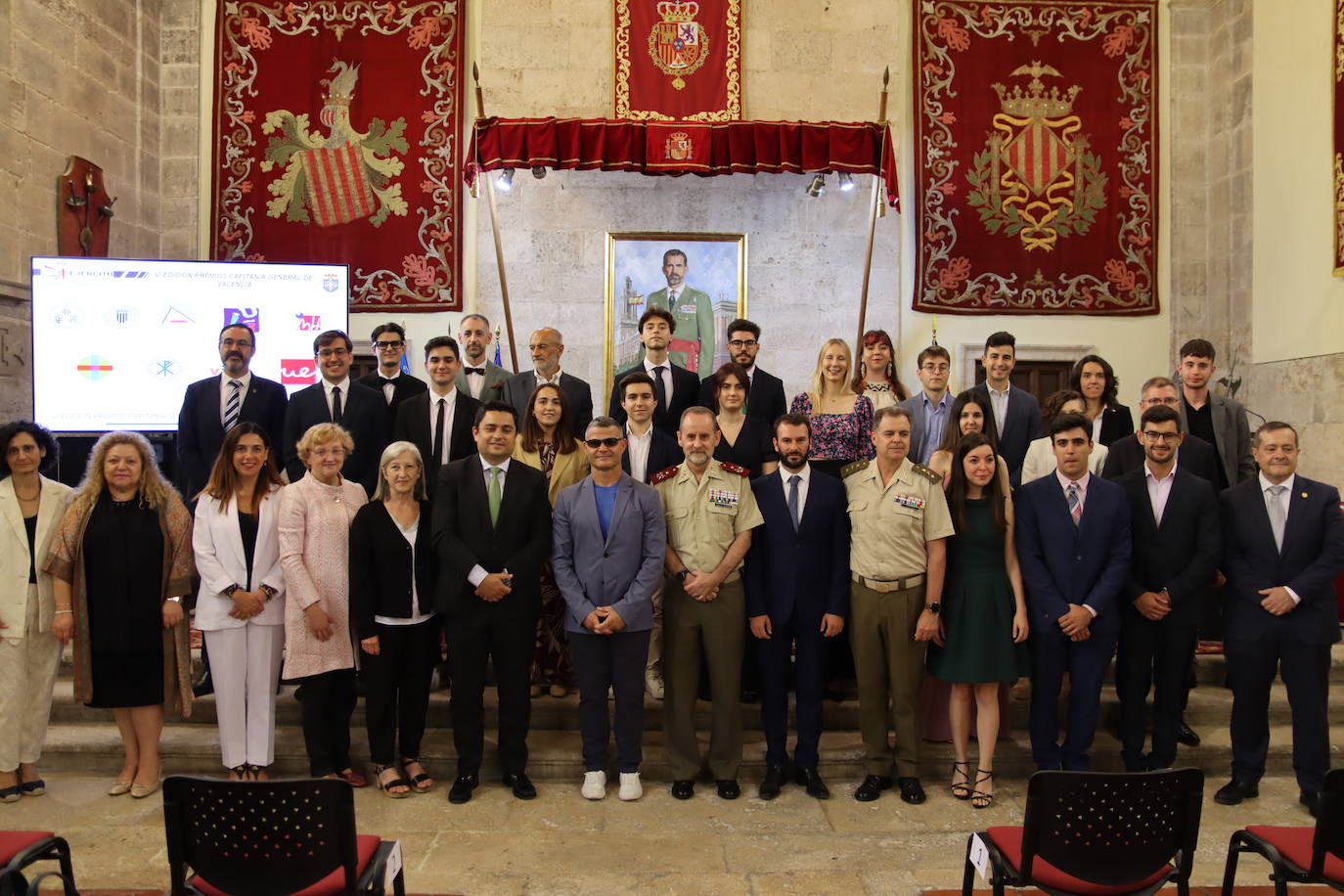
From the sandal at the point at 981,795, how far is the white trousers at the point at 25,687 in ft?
13.1

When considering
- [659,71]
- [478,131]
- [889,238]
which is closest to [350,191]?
[478,131]

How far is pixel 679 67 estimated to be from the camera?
8414 mm

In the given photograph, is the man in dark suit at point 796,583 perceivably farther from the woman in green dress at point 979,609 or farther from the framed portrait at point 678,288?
the framed portrait at point 678,288

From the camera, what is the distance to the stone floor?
3.48 meters

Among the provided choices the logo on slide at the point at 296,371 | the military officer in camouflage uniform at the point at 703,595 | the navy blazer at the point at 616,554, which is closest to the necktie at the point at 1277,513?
the military officer in camouflage uniform at the point at 703,595

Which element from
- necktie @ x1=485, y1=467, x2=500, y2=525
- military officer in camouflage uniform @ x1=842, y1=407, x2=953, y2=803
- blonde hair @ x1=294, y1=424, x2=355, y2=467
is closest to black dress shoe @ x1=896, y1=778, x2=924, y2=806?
military officer in camouflage uniform @ x1=842, y1=407, x2=953, y2=803

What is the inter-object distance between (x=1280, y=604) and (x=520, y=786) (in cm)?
324

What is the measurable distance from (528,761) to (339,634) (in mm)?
1037

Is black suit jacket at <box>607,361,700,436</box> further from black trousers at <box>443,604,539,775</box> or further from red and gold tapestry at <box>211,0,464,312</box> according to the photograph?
red and gold tapestry at <box>211,0,464,312</box>

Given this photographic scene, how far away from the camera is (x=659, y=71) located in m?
8.42

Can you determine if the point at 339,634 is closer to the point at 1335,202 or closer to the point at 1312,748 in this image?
the point at 1312,748

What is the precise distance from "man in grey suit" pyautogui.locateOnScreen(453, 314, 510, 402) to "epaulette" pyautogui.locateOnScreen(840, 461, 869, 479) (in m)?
2.00

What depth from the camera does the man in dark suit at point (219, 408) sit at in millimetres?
5230

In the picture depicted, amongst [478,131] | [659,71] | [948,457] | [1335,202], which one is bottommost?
[948,457]
